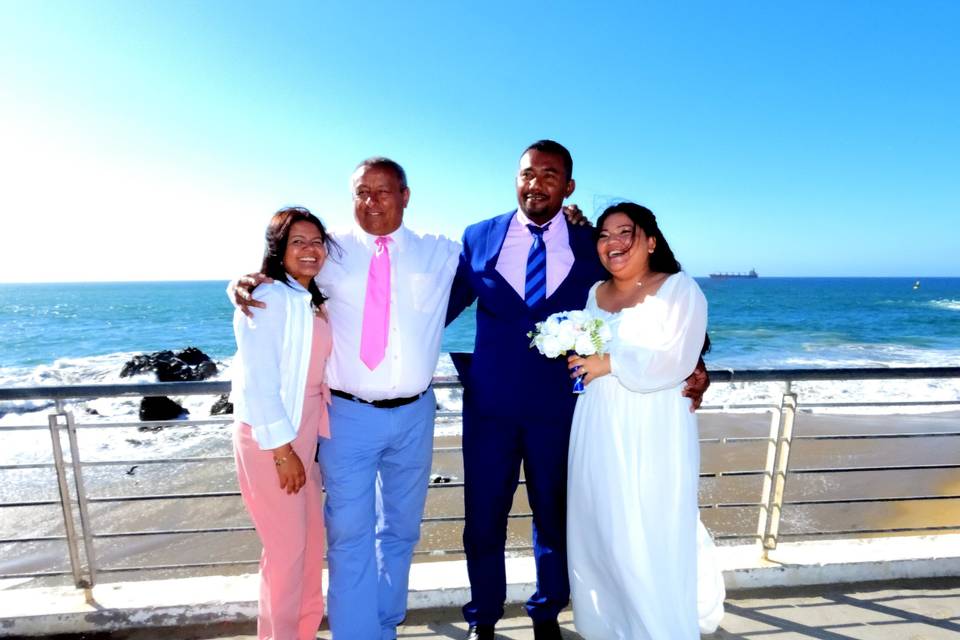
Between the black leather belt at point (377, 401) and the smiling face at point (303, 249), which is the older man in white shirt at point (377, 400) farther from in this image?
the smiling face at point (303, 249)

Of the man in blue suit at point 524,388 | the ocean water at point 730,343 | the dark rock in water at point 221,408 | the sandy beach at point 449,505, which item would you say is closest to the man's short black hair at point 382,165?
the man in blue suit at point 524,388

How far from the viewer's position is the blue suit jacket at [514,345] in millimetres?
2584

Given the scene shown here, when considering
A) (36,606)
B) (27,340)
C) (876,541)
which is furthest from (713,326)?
(27,340)

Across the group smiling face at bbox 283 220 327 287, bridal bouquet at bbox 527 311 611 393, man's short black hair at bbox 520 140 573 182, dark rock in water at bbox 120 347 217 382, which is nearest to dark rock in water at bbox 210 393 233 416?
dark rock in water at bbox 120 347 217 382

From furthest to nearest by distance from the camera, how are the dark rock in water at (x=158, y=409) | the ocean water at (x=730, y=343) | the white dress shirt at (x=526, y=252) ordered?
the ocean water at (x=730, y=343)
the dark rock in water at (x=158, y=409)
the white dress shirt at (x=526, y=252)

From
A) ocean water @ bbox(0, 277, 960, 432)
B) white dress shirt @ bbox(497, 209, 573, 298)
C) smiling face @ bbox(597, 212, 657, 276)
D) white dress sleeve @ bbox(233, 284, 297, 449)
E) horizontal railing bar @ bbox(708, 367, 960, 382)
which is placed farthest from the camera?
ocean water @ bbox(0, 277, 960, 432)

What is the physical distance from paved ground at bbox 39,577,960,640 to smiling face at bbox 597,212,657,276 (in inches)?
67.6

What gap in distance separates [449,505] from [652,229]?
5.66 m

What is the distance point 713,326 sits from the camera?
38375 mm

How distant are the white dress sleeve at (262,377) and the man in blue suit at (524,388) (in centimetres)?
86

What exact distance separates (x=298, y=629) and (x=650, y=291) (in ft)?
7.03

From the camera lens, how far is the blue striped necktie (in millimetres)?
2635

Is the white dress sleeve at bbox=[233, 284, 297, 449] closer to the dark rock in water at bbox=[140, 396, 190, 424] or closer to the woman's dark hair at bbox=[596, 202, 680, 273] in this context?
the woman's dark hair at bbox=[596, 202, 680, 273]

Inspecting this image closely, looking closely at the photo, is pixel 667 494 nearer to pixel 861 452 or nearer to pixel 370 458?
pixel 370 458
